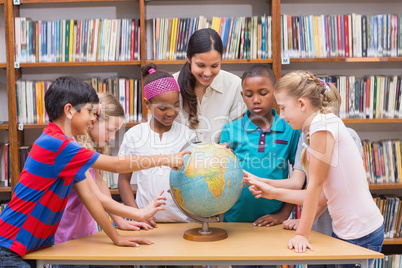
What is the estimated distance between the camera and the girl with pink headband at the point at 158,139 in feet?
9.53

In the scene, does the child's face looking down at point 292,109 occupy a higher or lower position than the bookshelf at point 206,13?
lower

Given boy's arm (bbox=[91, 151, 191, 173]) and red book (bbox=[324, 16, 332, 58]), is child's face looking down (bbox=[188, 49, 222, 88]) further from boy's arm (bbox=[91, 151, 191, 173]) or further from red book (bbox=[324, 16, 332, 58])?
red book (bbox=[324, 16, 332, 58])

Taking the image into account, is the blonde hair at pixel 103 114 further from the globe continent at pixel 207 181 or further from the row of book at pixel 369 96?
the row of book at pixel 369 96

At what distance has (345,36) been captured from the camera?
4344 millimetres

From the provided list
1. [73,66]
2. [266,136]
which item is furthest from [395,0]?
[73,66]

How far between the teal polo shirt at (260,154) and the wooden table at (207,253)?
435 millimetres

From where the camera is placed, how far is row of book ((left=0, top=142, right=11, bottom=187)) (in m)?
4.38

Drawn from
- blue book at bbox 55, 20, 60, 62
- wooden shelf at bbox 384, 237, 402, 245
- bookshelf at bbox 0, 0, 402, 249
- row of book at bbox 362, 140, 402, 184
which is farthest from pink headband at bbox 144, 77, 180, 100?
wooden shelf at bbox 384, 237, 402, 245

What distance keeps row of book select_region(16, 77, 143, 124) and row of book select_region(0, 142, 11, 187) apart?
0.32 meters

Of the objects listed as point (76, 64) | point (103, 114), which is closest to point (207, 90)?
point (103, 114)

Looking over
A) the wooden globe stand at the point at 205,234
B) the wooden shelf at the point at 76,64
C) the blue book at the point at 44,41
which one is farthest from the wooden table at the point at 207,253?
the blue book at the point at 44,41

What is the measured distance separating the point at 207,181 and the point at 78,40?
8.73 feet

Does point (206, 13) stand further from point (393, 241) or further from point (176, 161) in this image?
point (393, 241)

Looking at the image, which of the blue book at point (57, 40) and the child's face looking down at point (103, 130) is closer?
the child's face looking down at point (103, 130)
